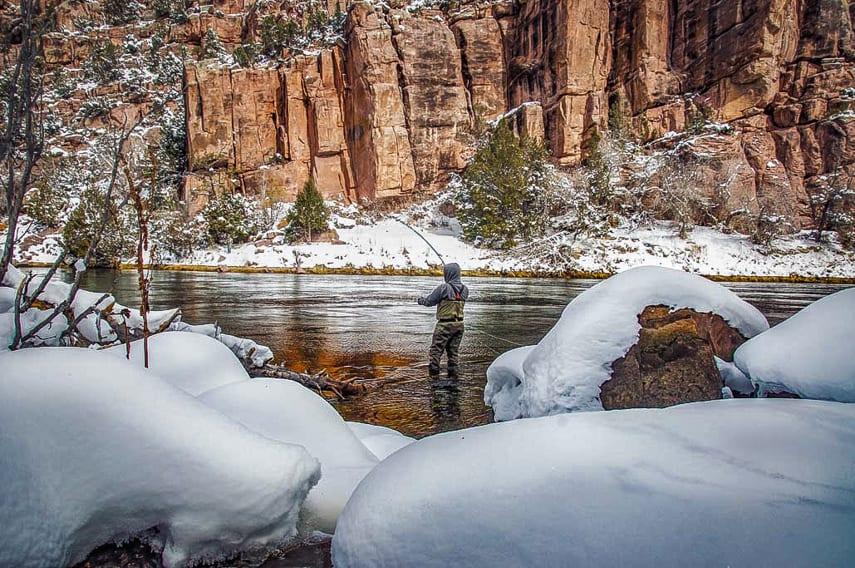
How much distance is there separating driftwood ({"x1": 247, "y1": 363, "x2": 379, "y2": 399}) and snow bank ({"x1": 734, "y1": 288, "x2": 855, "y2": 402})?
3735 millimetres

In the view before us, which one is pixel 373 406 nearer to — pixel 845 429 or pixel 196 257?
pixel 845 429

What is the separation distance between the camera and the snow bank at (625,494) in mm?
1219

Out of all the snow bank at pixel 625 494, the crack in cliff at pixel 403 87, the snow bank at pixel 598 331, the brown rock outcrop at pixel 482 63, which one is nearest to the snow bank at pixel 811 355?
the snow bank at pixel 598 331

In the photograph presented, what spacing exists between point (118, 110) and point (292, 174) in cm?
2708

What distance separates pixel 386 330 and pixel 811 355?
25.1ft

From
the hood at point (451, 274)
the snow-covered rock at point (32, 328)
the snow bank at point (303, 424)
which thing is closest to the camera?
the snow bank at point (303, 424)

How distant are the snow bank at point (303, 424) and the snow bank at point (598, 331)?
171 cm

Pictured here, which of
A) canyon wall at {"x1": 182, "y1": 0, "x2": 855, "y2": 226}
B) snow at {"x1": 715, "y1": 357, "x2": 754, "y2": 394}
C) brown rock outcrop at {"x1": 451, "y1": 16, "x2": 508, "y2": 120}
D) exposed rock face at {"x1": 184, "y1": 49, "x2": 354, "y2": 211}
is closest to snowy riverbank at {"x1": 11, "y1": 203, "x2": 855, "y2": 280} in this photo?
canyon wall at {"x1": 182, "y1": 0, "x2": 855, "y2": 226}

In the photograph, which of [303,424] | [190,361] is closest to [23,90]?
[190,361]

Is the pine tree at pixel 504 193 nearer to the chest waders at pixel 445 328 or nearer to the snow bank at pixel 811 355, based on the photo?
the chest waders at pixel 445 328

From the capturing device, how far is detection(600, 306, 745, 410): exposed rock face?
12.1ft

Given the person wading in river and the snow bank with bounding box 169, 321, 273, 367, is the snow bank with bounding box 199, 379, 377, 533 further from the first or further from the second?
the person wading in river

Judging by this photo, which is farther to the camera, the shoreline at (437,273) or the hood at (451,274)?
the shoreline at (437,273)

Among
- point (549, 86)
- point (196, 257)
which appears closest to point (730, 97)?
point (549, 86)
